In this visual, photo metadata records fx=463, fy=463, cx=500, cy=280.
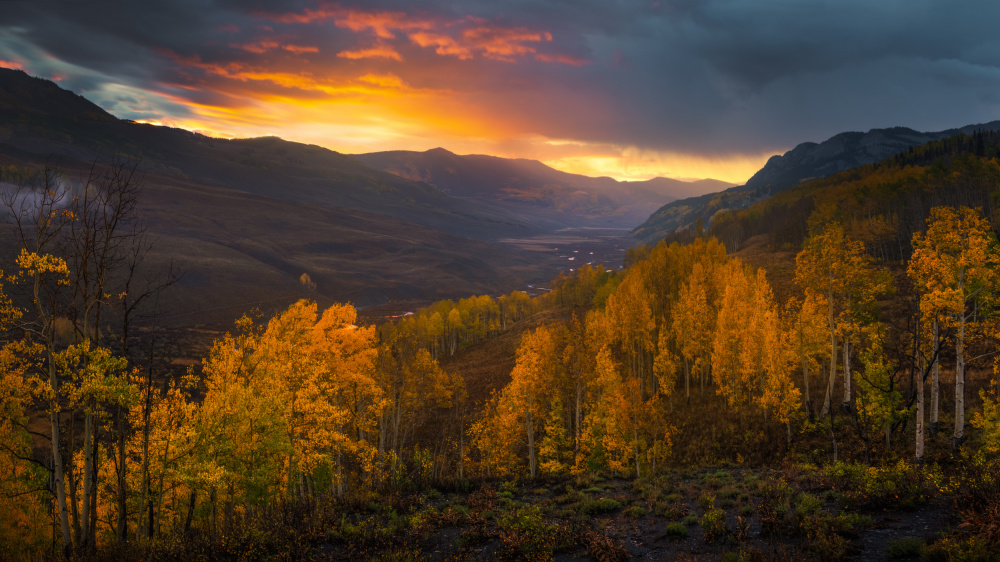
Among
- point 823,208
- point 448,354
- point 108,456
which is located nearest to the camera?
point 108,456

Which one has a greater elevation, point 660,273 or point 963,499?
point 660,273

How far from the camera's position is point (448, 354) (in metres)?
117

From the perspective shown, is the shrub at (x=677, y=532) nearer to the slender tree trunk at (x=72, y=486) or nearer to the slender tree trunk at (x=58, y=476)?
the slender tree trunk at (x=72, y=486)

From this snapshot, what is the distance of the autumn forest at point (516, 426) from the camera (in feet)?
50.9

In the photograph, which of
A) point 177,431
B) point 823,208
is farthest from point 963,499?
point 823,208

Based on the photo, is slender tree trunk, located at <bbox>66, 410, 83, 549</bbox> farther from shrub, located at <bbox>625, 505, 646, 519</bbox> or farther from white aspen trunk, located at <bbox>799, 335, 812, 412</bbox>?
white aspen trunk, located at <bbox>799, 335, 812, 412</bbox>

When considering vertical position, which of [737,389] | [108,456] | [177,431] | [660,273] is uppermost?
[660,273]

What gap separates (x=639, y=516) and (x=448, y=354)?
3986 inches

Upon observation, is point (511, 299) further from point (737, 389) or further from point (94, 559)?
point (94, 559)

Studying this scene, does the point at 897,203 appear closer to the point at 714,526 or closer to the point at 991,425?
the point at 991,425

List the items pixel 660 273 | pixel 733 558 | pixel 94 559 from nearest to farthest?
pixel 733 558, pixel 94 559, pixel 660 273

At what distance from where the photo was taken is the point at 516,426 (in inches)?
1549

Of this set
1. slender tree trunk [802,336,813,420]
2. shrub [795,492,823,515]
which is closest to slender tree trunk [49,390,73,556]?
shrub [795,492,823,515]

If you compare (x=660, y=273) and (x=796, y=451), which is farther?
(x=660, y=273)
